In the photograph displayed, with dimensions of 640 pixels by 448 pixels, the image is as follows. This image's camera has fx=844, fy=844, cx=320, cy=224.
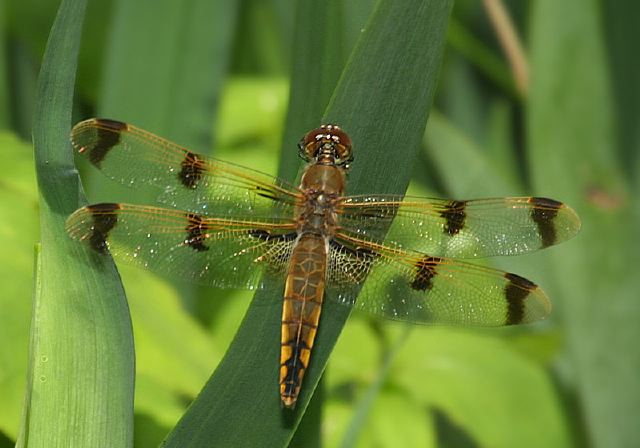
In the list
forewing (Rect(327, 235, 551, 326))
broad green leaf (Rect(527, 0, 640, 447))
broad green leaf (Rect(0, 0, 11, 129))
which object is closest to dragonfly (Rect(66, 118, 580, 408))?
forewing (Rect(327, 235, 551, 326))

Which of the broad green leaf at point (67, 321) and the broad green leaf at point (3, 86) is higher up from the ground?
the broad green leaf at point (3, 86)

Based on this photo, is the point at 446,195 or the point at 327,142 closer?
the point at 327,142

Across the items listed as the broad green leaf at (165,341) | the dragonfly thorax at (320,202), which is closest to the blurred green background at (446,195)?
the broad green leaf at (165,341)

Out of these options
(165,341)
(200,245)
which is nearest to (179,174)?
(200,245)

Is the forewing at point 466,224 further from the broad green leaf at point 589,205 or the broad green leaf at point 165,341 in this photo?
the broad green leaf at point 589,205

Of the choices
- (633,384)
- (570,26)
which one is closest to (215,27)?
(570,26)

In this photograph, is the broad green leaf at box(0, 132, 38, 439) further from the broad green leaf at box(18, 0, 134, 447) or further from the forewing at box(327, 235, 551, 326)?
the forewing at box(327, 235, 551, 326)

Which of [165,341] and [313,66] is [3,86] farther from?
[313,66]
